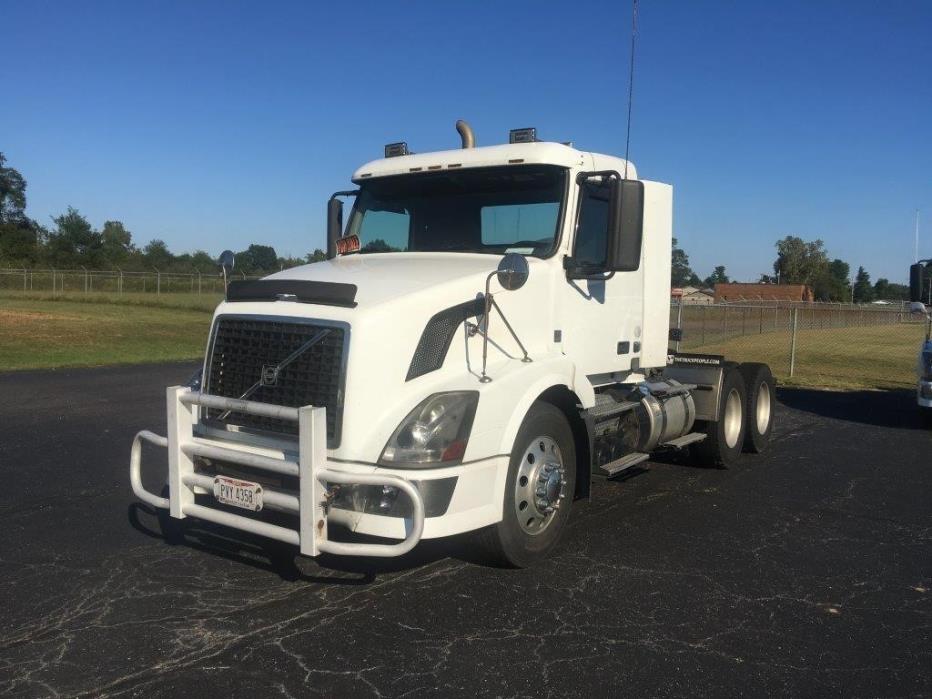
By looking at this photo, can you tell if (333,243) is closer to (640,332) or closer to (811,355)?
(640,332)

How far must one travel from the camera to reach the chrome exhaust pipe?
6.48 m

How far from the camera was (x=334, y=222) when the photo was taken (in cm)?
705

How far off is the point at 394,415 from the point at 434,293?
83cm

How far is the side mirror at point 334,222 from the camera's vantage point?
23.1 ft

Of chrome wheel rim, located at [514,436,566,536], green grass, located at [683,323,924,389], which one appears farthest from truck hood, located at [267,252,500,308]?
green grass, located at [683,323,924,389]

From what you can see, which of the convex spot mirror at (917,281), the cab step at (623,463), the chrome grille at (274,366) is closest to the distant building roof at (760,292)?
the convex spot mirror at (917,281)

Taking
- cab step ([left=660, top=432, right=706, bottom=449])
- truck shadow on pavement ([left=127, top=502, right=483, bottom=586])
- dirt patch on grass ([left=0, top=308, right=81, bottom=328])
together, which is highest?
cab step ([left=660, top=432, right=706, bottom=449])

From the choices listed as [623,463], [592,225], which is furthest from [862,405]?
[592,225]

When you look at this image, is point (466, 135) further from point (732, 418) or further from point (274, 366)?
point (732, 418)

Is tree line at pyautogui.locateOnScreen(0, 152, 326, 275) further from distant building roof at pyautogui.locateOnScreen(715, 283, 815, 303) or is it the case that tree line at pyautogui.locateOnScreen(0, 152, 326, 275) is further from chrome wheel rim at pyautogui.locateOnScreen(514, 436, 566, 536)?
chrome wheel rim at pyautogui.locateOnScreen(514, 436, 566, 536)

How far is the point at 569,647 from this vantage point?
→ 418cm

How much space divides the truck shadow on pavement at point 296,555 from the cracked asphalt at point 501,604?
2cm

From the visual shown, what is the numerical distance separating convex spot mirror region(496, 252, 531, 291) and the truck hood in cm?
29

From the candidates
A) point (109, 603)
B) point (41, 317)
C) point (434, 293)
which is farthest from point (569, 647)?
point (41, 317)
